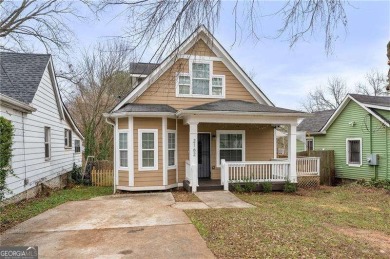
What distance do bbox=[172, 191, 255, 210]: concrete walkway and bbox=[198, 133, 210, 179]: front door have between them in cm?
278

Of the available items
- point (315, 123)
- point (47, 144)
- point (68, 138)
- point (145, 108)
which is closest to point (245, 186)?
point (145, 108)

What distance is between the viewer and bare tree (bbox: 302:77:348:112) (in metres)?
39.4

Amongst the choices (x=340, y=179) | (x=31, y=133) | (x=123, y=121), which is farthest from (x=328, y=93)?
(x=31, y=133)

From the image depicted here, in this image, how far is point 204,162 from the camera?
1306 cm

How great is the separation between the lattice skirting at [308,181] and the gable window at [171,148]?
228 inches

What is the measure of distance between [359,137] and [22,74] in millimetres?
16002

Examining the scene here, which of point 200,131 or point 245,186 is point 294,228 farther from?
point 200,131

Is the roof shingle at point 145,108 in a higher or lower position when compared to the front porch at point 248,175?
higher

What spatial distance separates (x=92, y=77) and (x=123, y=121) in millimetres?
13806

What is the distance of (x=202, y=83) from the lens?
1259cm

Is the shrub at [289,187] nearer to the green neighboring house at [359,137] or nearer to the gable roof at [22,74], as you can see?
the green neighboring house at [359,137]

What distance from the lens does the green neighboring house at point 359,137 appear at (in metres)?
13.8

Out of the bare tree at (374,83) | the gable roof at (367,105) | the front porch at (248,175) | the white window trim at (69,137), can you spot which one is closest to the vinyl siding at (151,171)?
the front porch at (248,175)

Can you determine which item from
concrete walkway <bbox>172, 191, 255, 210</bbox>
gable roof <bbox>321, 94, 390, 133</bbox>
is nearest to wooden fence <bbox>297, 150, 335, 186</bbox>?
gable roof <bbox>321, 94, 390, 133</bbox>
